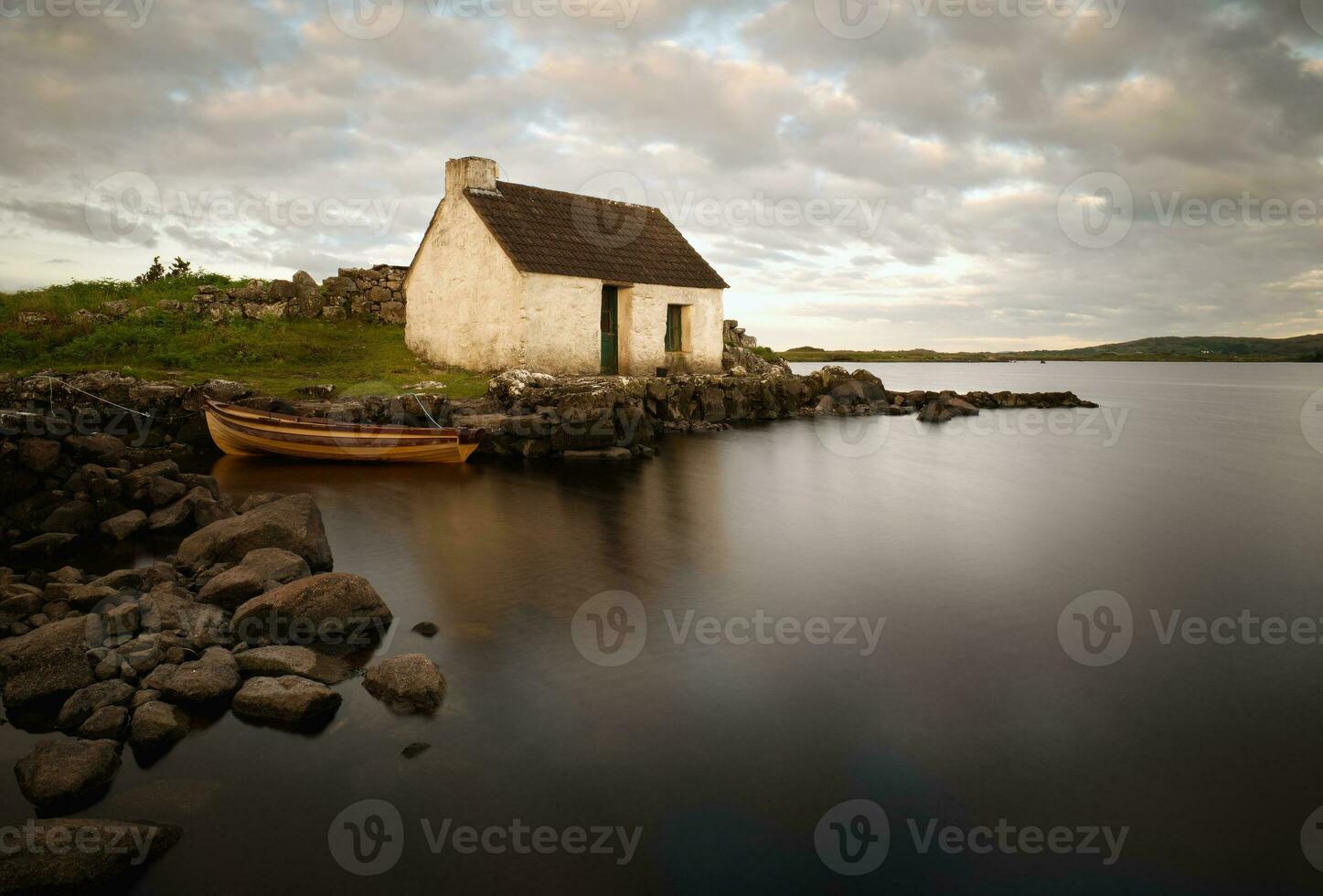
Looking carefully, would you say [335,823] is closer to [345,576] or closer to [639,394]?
[345,576]

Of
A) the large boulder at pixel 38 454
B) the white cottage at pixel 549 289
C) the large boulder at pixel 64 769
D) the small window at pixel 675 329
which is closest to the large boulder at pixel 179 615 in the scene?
the large boulder at pixel 64 769

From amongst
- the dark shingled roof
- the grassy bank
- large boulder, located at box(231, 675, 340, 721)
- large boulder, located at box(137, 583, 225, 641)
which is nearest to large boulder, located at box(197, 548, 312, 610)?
large boulder, located at box(137, 583, 225, 641)

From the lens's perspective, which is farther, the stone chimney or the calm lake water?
the stone chimney

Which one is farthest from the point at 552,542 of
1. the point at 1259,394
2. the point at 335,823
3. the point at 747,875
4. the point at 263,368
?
the point at 1259,394

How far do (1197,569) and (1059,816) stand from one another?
758 centimetres

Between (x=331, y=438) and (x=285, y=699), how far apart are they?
12.0 m

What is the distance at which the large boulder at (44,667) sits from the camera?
5.93 meters

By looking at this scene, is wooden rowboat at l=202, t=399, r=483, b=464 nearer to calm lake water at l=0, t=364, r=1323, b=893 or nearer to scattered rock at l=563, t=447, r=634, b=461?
scattered rock at l=563, t=447, r=634, b=461

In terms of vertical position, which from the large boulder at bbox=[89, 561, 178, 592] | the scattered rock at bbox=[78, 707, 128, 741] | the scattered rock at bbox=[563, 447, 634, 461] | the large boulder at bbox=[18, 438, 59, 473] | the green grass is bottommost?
the scattered rock at bbox=[78, 707, 128, 741]

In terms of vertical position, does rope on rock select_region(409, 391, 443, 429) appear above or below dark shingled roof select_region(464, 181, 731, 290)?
below

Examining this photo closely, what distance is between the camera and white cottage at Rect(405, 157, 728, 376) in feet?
73.4

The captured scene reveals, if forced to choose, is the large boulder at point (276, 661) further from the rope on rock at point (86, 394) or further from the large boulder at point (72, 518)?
the rope on rock at point (86, 394)

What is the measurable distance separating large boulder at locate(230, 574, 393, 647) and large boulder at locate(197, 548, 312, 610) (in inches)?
15.6

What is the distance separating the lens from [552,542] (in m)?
11.5
